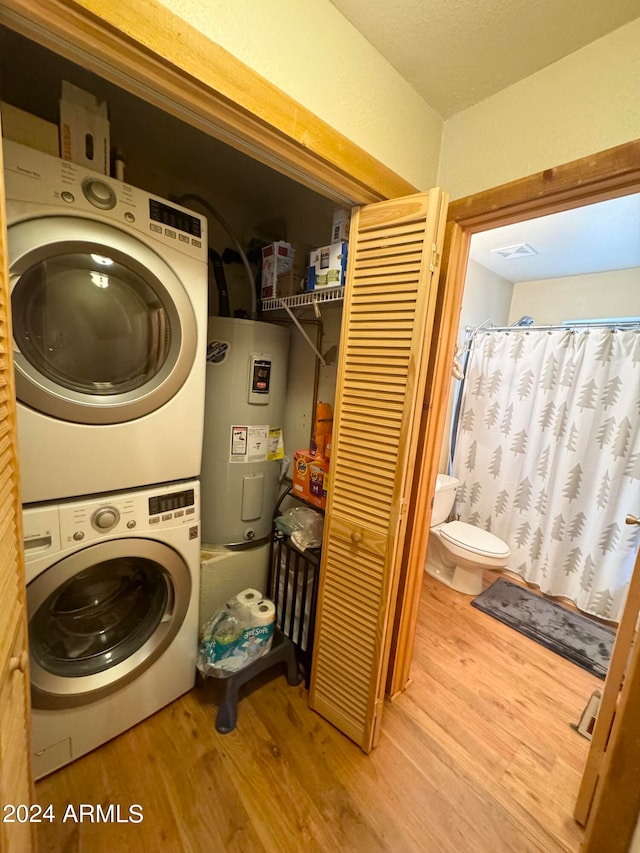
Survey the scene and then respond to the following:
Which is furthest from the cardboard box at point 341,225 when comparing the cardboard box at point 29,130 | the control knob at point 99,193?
the cardboard box at point 29,130

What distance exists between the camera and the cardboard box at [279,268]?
1.35 meters

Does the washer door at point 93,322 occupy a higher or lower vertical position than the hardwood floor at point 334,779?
higher

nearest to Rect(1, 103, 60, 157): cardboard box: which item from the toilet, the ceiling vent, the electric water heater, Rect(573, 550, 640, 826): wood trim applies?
the electric water heater

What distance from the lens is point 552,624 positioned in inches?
76.9

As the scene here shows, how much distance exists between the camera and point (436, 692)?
145cm

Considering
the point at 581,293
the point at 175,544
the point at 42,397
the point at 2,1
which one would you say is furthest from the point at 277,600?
the point at 581,293

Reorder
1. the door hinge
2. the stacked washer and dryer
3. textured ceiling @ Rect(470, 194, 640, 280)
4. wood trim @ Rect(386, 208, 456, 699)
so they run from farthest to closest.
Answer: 1. textured ceiling @ Rect(470, 194, 640, 280)
2. wood trim @ Rect(386, 208, 456, 699)
3. the door hinge
4. the stacked washer and dryer

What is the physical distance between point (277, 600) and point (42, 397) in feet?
4.06

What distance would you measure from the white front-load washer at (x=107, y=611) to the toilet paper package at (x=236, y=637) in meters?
0.07

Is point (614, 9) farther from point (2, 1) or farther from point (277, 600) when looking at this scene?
point (277, 600)

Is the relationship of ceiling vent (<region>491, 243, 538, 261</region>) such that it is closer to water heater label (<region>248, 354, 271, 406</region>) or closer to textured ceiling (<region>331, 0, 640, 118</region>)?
textured ceiling (<region>331, 0, 640, 118</region>)

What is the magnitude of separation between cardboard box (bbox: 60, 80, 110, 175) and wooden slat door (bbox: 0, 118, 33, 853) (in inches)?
22.0

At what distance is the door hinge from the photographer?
2.98 ft

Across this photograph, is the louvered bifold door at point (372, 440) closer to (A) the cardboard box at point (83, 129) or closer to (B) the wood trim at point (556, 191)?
(B) the wood trim at point (556, 191)
